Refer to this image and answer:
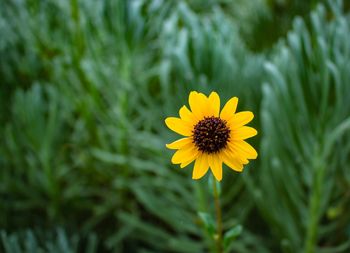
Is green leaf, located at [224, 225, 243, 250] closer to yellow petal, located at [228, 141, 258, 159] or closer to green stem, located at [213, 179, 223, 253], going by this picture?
green stem, located at [213, 179, 223, 253]

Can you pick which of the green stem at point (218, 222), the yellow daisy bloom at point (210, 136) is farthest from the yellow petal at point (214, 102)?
the green stem at point (218, 222)

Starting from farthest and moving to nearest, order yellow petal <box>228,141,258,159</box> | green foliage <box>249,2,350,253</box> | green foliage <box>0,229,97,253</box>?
green foliage <box>249,2,350,253</box>, green foliage <box>0,229,97,253</box>, yellow petal <box>228,141,258,159</box>

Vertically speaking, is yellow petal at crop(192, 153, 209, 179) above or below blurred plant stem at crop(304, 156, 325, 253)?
below

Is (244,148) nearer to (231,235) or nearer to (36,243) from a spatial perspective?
(231,235)

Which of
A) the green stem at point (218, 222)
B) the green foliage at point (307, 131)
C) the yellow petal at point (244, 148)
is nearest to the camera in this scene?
the yellow petal at point (244, 148)

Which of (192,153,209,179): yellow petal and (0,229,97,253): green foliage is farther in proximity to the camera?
(0,229,97,253): green foliage

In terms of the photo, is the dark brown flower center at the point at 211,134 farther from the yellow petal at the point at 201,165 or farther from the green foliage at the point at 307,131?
the green foliage at the point at 307,131

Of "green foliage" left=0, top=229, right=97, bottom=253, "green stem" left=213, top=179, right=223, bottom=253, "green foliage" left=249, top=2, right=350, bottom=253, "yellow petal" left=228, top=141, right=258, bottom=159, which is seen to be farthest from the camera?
"green foliage" left=249, top=2, right=350, bottom=253

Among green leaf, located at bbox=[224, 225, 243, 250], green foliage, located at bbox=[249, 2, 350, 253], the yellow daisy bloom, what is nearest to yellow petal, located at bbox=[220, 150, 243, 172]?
the yellow daisy bloom
